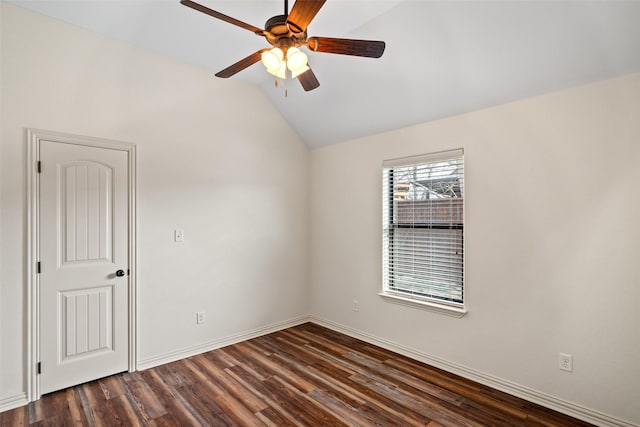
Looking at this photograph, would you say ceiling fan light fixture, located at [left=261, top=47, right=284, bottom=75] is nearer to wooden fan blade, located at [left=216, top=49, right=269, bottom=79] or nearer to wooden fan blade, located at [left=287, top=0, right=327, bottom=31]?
wooden fan blade, located at [left=216, top=49, right=269, bottom=79]

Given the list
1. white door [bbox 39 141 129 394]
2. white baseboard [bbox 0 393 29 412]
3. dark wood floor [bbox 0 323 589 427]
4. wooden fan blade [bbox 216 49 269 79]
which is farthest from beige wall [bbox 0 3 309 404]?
wooden fan blade [bbox 216 49 269 79]

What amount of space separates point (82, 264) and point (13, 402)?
1.06 metres

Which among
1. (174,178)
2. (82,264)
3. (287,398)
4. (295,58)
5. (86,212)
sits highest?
(295,58)

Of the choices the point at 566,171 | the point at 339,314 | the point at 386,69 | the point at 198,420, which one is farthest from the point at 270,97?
the point at 198,420

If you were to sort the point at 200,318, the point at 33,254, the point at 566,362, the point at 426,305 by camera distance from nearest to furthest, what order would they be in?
the point at 566,362
the point at 33,254
the point at 426,305
the point at 200,318

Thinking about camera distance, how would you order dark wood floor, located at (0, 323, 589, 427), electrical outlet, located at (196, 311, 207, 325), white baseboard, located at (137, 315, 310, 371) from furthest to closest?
electrical outlet, located at (196, 311, 207, 325)
white baseboard, located at (137, 315, 310, 371)
dark wood floor, located at (0, 323, 589, 427)

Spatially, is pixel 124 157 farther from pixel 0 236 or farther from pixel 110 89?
pixel 0 236

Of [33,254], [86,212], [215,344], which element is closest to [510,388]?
[215,344]

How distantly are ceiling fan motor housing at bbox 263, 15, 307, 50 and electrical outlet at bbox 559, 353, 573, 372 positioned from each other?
9.18ft

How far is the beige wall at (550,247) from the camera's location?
7.16ft

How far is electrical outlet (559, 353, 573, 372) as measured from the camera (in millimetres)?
2383

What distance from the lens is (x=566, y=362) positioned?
2.40m

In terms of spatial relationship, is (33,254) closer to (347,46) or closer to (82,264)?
(82,264)

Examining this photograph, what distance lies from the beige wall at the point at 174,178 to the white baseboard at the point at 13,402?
0.05 ft
